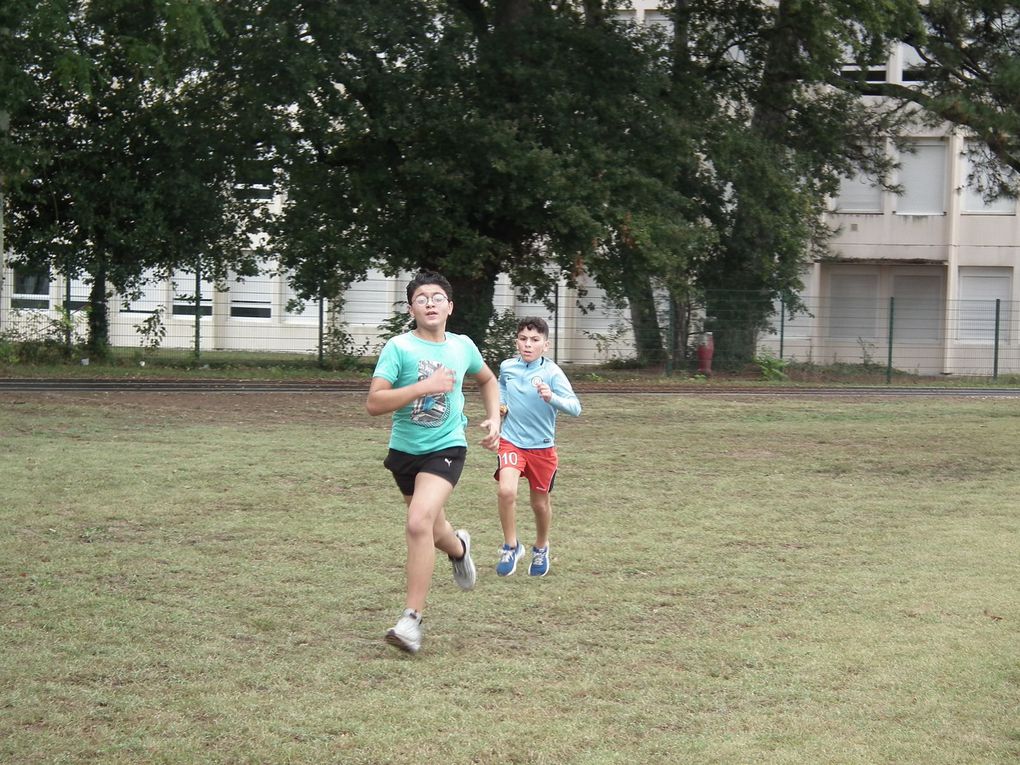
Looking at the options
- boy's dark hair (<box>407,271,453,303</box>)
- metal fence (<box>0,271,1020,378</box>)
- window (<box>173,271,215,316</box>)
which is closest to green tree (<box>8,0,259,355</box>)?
window (<box>173,271,215,316</box>)

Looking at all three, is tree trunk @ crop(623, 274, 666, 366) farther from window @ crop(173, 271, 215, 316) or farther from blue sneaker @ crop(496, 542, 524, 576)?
blue sneaker @ crop(496, 542, 524, 576)

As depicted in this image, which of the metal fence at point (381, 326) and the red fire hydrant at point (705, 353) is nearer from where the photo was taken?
the metal fence at point (381, 326)

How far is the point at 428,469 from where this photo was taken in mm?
6770

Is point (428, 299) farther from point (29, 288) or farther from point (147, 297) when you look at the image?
point (147, 297)

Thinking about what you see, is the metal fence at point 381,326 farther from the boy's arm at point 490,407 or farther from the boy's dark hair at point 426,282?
the boy's dark hair at point 426,282

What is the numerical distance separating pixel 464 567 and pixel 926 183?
121ft

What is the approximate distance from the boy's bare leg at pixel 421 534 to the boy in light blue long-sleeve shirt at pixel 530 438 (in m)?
→ 1.67

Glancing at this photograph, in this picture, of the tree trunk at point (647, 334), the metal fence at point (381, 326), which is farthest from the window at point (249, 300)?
the tree trunk at point (647, 334)

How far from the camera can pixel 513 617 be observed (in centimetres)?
719

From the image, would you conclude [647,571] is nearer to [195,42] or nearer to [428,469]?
[428,469]

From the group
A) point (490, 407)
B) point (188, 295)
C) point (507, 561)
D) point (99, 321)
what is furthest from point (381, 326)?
point (490, 407)

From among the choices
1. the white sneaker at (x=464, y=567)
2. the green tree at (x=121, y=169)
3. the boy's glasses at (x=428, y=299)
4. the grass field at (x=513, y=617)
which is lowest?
the grass field at (x=513, y=617)

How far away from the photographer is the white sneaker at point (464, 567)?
24.2 ft

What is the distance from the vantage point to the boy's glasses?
6648mm
